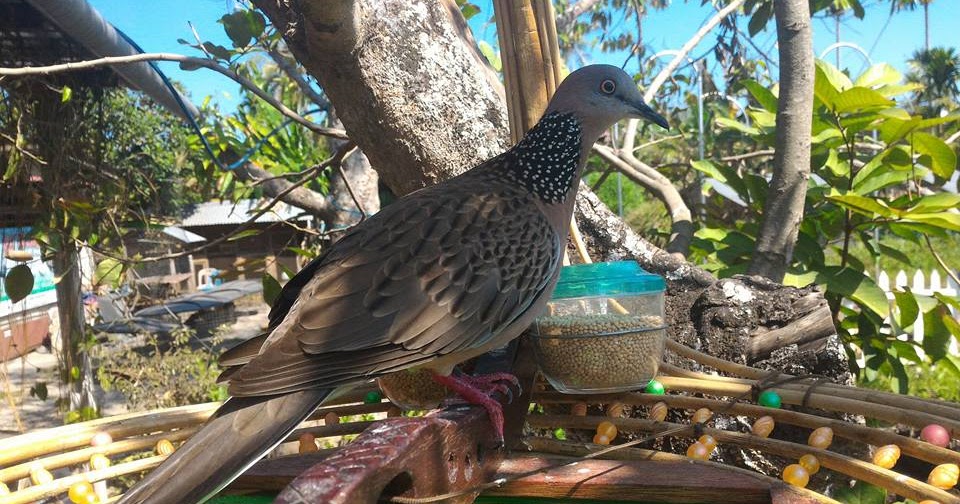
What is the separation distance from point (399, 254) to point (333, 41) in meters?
0.81

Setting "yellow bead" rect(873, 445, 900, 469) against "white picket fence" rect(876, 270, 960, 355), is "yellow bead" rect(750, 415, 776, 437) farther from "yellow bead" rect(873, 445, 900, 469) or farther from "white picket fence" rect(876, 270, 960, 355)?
"white picket fence" rect(876, 270, 960, 355)

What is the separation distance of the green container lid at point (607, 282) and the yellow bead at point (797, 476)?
1.53 ft

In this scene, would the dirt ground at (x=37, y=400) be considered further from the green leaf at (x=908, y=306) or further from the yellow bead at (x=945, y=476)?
the yellow bead at (x=945, y=476)

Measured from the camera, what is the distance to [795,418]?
132 centimetres

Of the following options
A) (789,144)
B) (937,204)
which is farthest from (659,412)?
(937,204)

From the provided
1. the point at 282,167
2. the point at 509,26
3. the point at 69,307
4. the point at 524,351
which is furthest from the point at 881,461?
the point at 282,167

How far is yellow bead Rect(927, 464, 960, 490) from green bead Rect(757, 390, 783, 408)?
36cm

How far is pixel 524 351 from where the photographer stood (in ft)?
5.79

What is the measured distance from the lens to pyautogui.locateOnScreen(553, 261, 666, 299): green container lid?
150cm

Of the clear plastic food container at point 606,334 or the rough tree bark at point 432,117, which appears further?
the rough tree bark at point 432,117

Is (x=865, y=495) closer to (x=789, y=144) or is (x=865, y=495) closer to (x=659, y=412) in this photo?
(x=659, y=412)

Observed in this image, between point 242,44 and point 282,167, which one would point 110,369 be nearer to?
point 282,167

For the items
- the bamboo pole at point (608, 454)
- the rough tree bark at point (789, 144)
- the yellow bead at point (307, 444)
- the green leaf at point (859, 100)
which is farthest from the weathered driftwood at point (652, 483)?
the green leaf at point (859, 100)

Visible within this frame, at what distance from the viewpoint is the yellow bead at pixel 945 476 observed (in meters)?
1.02
